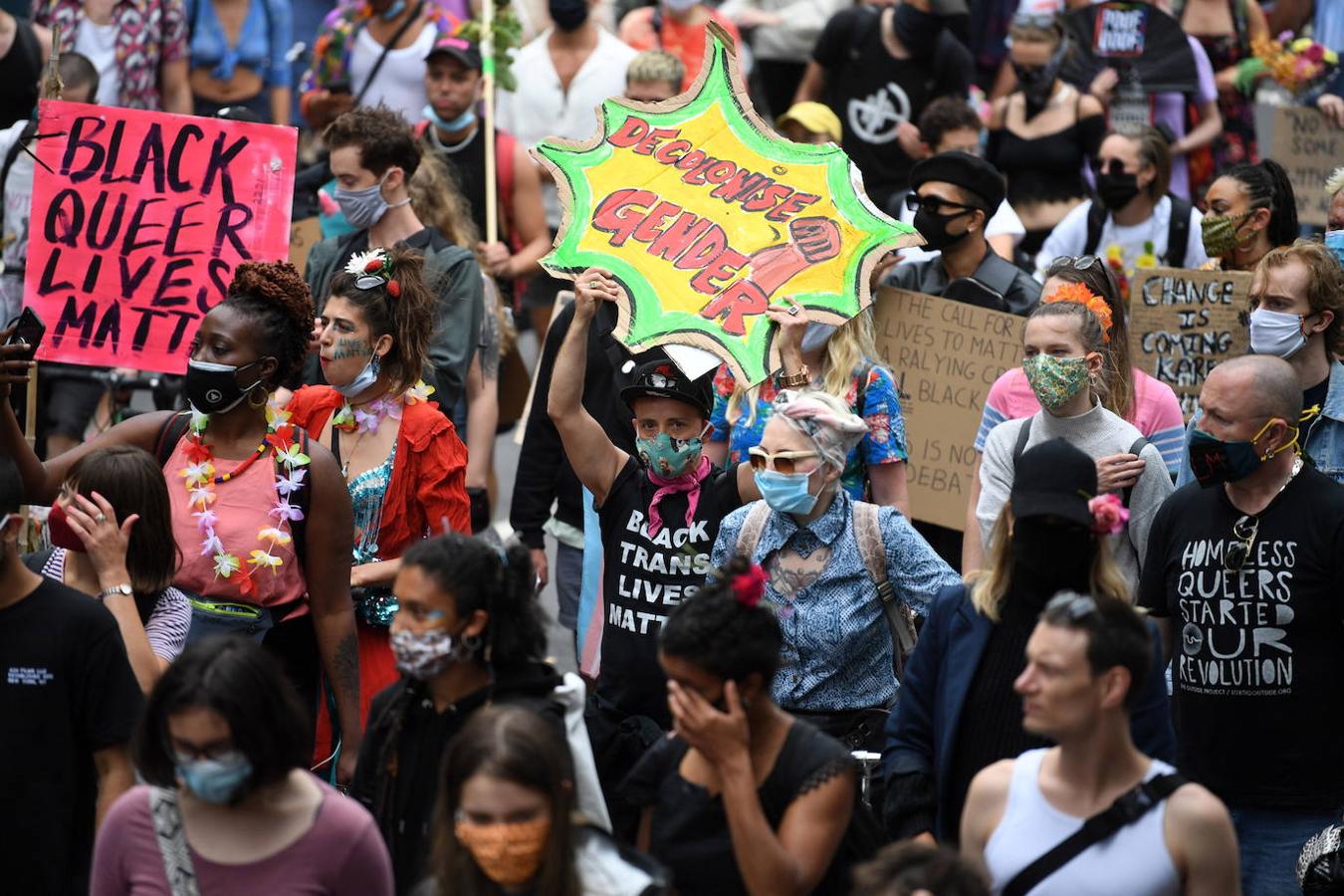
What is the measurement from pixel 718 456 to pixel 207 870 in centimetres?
322

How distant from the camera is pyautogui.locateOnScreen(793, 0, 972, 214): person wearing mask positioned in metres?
11.5

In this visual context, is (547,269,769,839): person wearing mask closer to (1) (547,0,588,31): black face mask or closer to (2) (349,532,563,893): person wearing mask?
(2) (349,532,563,893): person wearing mask

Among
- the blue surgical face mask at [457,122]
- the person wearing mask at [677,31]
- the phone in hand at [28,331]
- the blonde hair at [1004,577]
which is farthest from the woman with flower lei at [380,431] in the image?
the person wearing mask at [677,31]

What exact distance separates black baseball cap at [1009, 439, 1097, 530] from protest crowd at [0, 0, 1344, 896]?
0.04 ft

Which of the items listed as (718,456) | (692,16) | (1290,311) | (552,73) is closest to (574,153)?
(718,456)

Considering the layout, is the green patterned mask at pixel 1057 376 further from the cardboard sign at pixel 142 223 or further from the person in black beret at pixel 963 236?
the cardboard sign at pixel 142 223

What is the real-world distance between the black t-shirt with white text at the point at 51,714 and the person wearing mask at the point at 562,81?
6548mm

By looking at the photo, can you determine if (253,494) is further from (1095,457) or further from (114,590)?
(1095,457)

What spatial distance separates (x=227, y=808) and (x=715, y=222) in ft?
10.5

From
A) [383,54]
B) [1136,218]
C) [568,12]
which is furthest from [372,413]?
[568,12]

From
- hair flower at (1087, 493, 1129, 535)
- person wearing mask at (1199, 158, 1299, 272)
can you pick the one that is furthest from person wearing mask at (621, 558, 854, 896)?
person wearing mask at (1199, 158, 1299, 272)

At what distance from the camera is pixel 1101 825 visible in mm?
4207

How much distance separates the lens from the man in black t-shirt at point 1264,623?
554cm

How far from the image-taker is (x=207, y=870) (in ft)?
13.8
